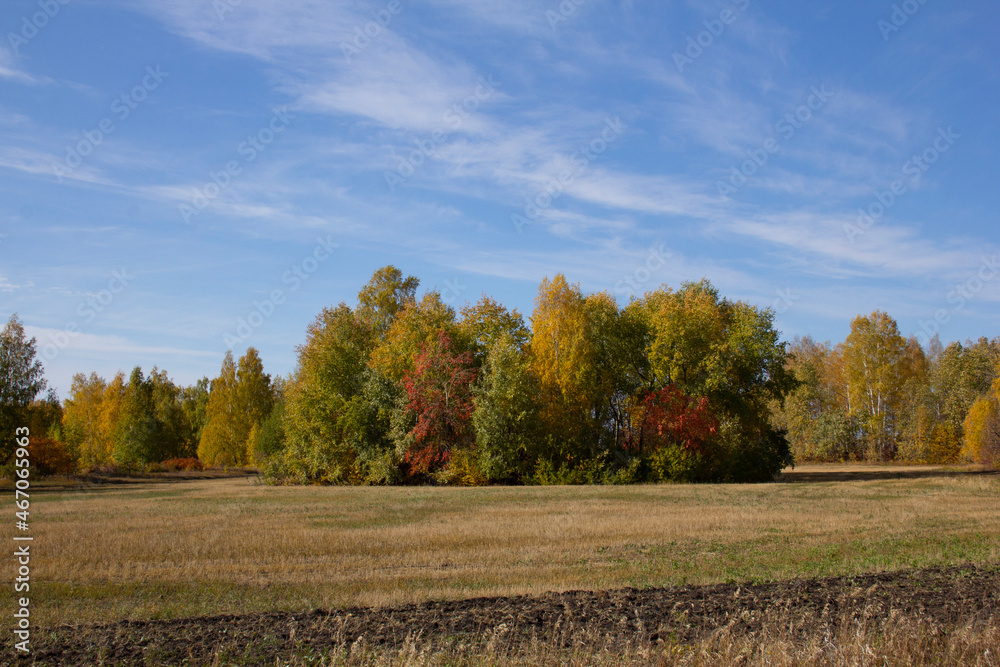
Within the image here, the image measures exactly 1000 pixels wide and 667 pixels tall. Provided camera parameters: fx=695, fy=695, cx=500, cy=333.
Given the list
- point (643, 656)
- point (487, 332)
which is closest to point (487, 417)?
point (487, 332)

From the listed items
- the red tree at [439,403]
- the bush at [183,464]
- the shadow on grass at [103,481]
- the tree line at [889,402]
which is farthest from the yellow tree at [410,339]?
the bush at [183,464]

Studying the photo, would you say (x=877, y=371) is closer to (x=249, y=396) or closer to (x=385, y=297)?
(x=385, y=297)

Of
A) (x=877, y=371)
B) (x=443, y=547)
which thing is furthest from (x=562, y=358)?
(x=877, y=371)

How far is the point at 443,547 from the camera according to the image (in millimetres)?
17938

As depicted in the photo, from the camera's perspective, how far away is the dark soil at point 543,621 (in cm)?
887

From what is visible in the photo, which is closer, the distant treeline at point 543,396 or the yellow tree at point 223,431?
the distant treeline at point 543,396

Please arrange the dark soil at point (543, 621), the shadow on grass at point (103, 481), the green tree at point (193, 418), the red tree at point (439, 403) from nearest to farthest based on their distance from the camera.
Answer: the dark soil at point (543, 621) → the shadow on grass at point (103, 481) → the red tree at point (439, 403) → the green tree at point (193, 418)

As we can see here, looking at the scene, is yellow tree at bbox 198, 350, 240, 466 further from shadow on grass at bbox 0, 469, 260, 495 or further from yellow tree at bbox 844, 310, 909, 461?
yellow tree at bbox 844, 310, 909, 461

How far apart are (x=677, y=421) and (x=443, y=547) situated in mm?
31203

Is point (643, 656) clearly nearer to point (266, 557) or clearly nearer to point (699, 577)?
point (699, 577)

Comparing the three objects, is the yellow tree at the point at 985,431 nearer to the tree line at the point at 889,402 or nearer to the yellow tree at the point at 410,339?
the tree line at the point at 889,402

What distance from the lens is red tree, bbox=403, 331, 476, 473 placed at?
45594 mm

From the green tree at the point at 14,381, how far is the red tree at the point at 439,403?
2632cm

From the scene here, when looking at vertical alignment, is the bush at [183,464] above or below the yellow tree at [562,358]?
below
